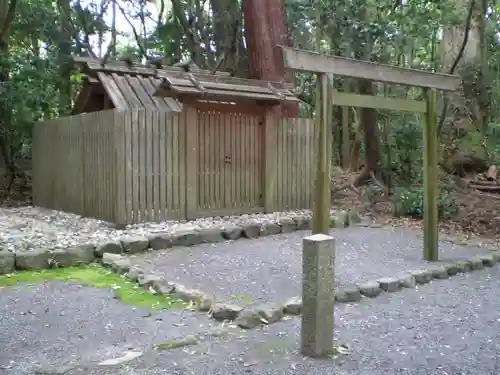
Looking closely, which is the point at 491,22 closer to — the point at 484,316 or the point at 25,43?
the point at 484,316

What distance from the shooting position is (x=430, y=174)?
676 centimetres

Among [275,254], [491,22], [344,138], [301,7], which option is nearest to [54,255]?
[275,254]

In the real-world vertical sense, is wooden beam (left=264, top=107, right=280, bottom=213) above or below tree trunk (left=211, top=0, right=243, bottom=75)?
below

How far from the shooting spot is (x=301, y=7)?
11.7 m

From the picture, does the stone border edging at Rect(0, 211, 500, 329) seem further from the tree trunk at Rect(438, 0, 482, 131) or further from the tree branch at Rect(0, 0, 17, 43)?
the tree branch at Rect(0, 0, 17, 43)

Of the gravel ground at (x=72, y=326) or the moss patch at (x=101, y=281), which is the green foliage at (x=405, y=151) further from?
the gravel ground at (x=72, y=326)

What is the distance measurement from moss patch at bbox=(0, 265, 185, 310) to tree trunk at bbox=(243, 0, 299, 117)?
606cm

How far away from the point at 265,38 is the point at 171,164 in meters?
4.19

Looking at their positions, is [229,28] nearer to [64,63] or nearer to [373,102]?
[64,63]

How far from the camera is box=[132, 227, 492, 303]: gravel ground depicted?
17.8 ft

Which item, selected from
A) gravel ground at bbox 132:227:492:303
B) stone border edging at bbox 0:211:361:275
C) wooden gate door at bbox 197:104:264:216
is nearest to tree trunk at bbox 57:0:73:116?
wooden gate door at bbox 197:104:264:216

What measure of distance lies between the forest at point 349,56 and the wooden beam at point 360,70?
4.07 meters

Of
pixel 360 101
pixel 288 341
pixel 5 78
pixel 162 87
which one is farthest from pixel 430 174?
pixel 5 78

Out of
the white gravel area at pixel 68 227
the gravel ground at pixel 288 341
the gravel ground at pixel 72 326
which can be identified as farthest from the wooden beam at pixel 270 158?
the gravel ground at pixel 72 326
